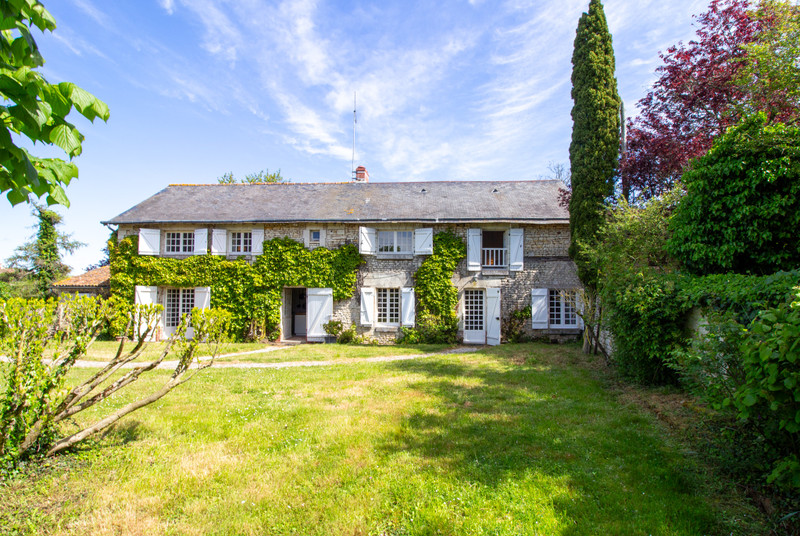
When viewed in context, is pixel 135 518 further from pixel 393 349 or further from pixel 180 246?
pixel 180 246

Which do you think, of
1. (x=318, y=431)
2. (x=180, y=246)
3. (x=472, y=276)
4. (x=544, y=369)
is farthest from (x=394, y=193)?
(x=318, y=431)

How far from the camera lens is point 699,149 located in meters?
8.81

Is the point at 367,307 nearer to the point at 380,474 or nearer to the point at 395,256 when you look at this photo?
the point at 395,256

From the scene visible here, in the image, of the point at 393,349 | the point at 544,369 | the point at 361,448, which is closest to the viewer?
the point at 361,448

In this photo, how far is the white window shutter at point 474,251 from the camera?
44.5ft

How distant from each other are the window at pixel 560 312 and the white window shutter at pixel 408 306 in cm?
510

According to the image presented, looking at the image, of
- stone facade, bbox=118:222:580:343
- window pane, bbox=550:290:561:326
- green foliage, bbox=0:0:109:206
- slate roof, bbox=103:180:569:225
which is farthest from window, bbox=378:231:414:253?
green foliage, bbox=0:0:109:206

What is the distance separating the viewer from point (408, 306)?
1348cm

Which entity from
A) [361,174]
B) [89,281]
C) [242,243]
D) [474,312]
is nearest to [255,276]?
[242,243]

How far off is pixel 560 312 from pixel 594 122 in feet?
21.8

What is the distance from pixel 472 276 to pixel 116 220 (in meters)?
13.5

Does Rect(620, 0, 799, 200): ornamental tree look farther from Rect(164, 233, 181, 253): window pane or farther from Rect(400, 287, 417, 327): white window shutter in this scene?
Rect(164, 233, 181, 253): window pane

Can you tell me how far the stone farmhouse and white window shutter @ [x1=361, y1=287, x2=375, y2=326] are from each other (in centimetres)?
4

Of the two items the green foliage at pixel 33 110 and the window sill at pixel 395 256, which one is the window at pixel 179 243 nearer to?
the window sill at pixel 395 256
